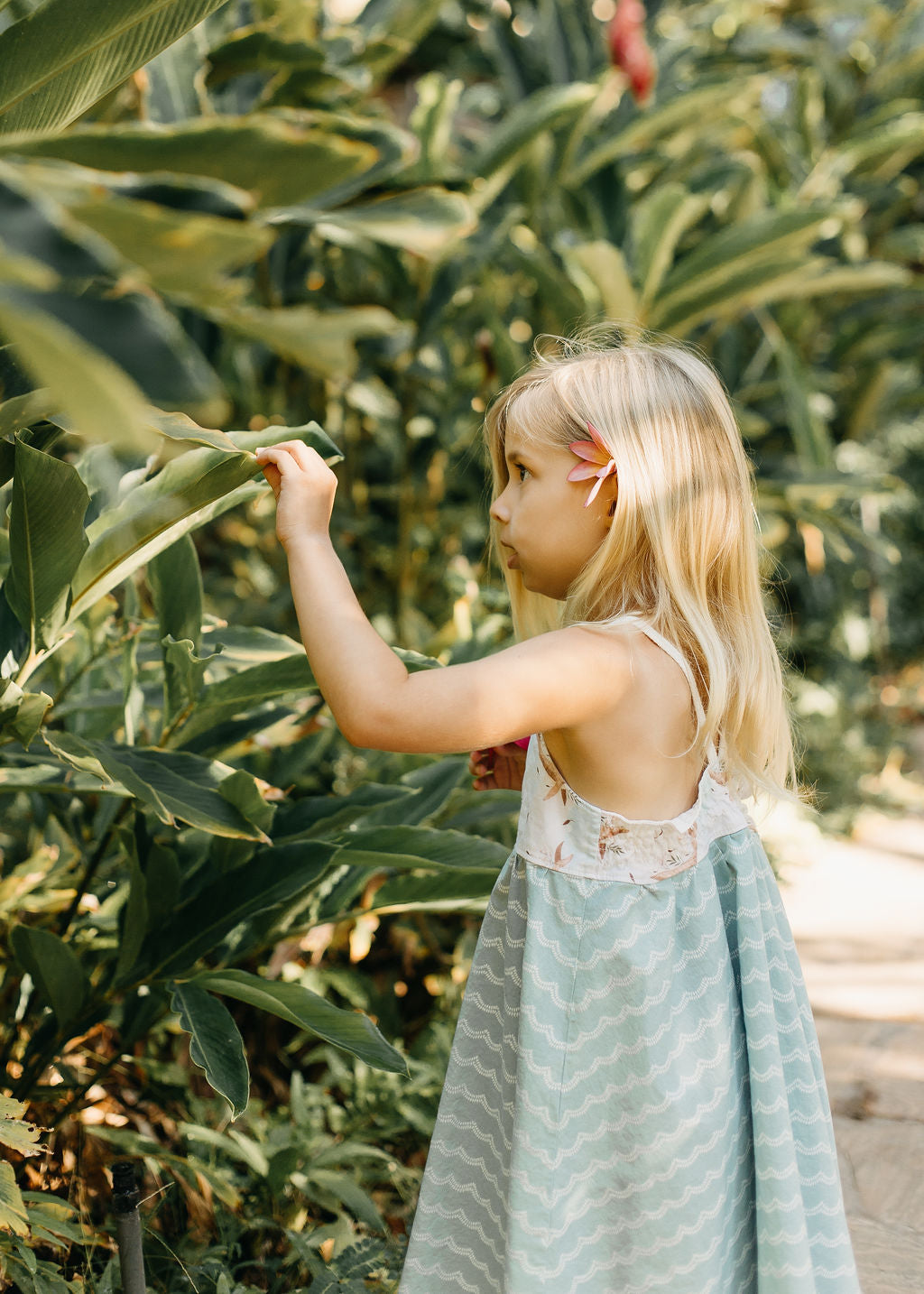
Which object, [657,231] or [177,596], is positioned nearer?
[177,596]

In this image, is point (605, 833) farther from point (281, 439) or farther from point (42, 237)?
point (42, 237)

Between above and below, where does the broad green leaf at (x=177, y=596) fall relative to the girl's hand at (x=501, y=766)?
above

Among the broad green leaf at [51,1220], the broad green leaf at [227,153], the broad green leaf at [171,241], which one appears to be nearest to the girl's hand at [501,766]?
the broad green leaf at [51,1220]

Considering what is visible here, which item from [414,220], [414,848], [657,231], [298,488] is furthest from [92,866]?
[657,231]

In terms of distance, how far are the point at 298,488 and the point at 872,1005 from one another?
1961mm

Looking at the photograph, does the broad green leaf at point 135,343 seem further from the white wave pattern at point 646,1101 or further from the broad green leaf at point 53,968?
the broad green leaf at point 53,968

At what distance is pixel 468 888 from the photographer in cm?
140

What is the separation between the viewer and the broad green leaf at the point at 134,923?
124cm

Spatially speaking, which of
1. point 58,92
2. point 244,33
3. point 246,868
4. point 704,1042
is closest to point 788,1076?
point 704,1042

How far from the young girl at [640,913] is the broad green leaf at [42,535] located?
0.59 ft

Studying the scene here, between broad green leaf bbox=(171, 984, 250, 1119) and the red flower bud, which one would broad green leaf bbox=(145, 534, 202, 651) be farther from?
the red flower bud

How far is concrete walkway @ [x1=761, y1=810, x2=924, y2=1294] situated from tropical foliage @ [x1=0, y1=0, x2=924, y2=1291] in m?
0.41

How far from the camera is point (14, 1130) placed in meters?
0.92

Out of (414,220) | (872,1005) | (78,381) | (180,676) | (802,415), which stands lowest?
(872,1005)
